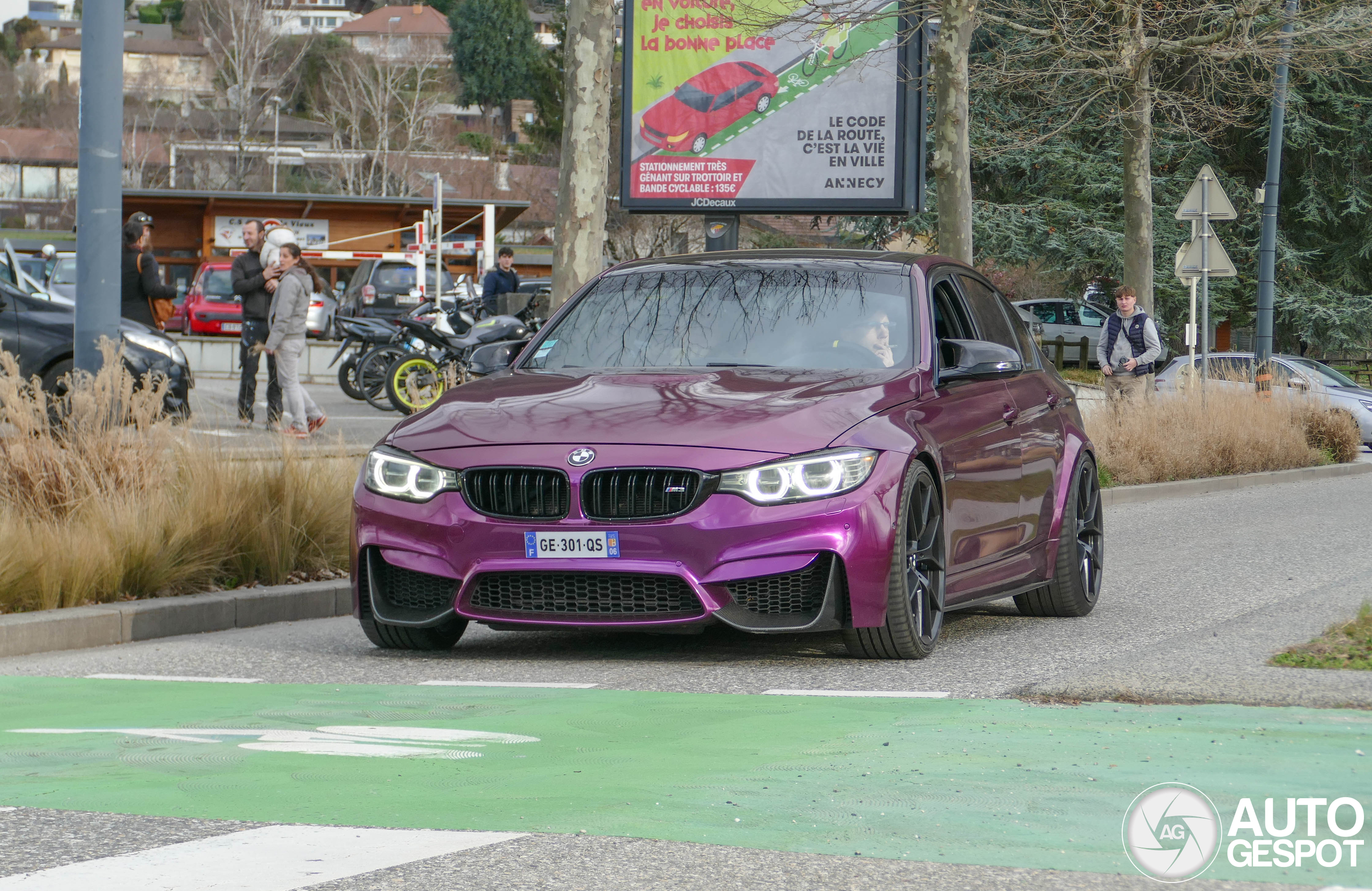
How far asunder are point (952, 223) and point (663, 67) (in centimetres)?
343

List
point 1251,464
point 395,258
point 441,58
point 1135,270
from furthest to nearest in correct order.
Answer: point 441,58
point 395,258
point 1135,270
point 1251,464

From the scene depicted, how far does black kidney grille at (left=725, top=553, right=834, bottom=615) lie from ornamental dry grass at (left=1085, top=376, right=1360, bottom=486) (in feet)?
39.2

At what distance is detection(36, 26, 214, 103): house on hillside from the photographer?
96.5 m

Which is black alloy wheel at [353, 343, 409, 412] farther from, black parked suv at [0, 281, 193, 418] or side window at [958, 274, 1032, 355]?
side window at [958, 274, 1032, 355]

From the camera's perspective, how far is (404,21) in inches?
5271

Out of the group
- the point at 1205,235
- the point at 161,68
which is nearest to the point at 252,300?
the point at 1205,235

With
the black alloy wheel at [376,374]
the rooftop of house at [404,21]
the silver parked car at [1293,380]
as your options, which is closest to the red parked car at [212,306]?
the black alloy wheel at [376,374]

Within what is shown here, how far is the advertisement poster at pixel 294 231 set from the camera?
5091 centimetres

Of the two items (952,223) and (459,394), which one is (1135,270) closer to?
(952,223)

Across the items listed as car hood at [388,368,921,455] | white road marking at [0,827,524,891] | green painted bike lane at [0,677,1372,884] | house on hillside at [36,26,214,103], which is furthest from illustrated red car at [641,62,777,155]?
house on hillside at [36,26,214,103]

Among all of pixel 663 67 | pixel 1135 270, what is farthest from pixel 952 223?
pixel 1135 270

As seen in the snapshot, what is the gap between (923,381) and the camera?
24.9 feet

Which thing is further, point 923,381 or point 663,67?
point 663,67

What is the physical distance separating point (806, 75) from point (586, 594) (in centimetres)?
1354
